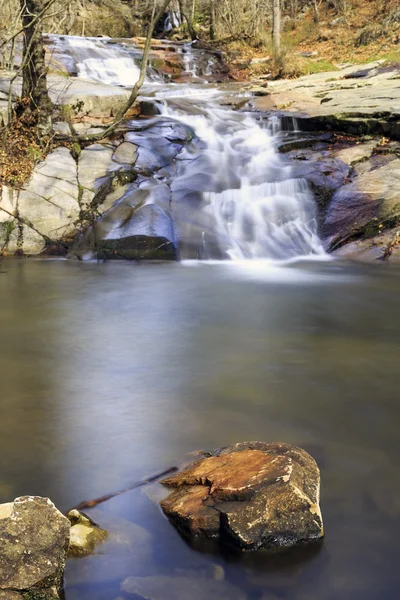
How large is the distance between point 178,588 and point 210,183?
1022 cm

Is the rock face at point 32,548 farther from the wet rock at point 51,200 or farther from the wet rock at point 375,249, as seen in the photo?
the wet rock at point 51,200

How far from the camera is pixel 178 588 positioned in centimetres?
272

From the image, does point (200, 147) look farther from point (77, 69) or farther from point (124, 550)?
point (124, 550)

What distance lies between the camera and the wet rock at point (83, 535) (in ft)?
9.37

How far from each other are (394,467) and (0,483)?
2.29 meters

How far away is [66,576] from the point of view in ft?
8.91

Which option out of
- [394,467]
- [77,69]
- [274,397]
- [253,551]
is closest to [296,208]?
[274,397]

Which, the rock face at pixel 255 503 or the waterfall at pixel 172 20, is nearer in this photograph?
the rock face at pixel 255 503

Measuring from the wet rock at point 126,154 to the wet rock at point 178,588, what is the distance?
10.6m

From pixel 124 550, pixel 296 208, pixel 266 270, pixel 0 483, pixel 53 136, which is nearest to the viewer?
pixel 124 550

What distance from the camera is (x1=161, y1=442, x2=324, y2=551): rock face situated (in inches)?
114

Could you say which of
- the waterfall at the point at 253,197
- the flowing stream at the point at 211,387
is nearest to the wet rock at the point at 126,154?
the waterfall at the point at 253,197

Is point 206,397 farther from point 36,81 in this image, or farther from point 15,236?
point 36,81

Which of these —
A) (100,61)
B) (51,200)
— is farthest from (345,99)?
(100,61)
